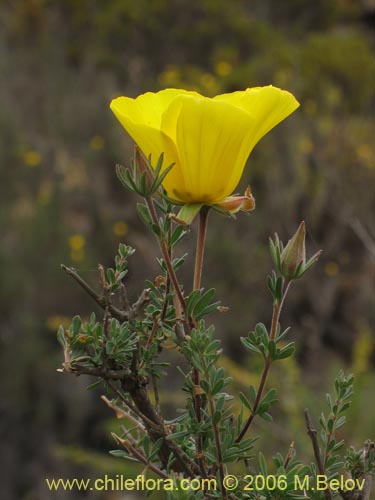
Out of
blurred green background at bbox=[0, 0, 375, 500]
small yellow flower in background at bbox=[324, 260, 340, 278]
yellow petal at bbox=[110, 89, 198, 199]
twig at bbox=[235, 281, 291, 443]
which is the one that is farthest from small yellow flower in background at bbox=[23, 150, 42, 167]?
twig at bbox=[235, 281, 291, 443]

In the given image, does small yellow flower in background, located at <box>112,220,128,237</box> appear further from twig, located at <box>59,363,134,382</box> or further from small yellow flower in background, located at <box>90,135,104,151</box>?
twig, located at <box>59,363,134,382</box>

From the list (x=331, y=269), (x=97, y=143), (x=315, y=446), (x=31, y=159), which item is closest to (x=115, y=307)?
(x=315, y=446)

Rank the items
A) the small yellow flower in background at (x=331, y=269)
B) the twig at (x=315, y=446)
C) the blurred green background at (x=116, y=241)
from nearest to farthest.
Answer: the twig at (x=315, y=446) < the blurred green background at (x=116, y=241) < the small yellow flower in background at (x=331, y=269)

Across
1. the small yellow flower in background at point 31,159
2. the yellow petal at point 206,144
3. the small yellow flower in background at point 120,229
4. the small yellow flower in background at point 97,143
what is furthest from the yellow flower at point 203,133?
the small yellow flower in background at point 97,143

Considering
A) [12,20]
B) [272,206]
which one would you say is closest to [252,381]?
[272,206]

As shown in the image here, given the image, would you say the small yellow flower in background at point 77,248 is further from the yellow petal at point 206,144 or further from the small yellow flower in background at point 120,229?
the yellow petal at point 206,144

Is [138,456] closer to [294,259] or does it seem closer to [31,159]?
[294,259]

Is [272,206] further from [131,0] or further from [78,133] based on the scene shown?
[131,0]
